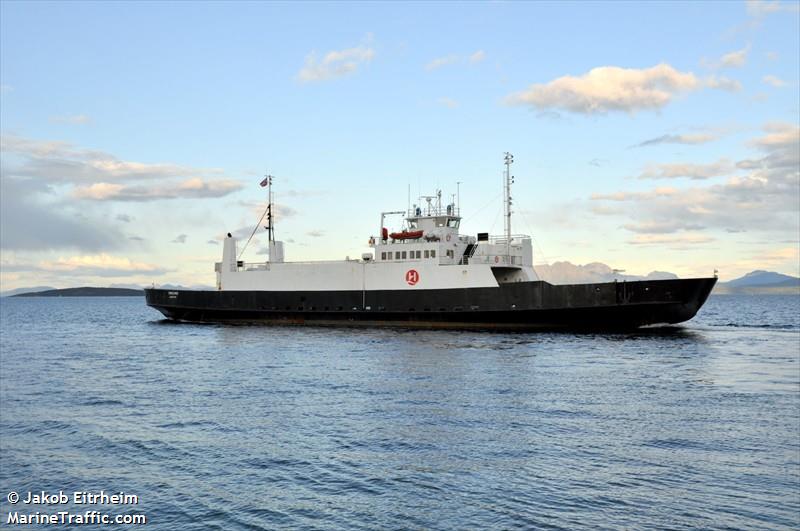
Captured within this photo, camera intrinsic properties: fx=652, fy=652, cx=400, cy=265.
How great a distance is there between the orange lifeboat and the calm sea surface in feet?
58.3

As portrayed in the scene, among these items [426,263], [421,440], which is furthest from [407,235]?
[421,440]

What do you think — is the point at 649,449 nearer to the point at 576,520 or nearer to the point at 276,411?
the point at 576,520

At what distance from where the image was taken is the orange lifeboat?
49.0 meters

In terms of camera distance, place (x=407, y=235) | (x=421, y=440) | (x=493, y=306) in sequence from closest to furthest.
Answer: (x=421, y=440), (x=493, y=306), (x=407, y=235)

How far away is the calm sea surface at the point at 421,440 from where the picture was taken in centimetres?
1170

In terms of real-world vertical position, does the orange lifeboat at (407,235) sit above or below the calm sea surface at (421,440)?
above

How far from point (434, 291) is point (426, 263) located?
2239 millimetres

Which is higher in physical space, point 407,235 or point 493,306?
point 407,235

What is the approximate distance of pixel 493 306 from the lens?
44.4 meters

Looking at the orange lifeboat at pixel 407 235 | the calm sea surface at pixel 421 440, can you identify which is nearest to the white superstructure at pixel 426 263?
the orange lifeboat at pixel 407 235

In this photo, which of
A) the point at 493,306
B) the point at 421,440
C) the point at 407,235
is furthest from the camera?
the point at 407,235

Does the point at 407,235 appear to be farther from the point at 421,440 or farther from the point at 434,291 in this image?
the point at 421,440

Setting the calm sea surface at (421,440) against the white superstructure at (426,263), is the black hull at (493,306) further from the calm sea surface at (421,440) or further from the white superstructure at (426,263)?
the calm sea surface at (421,440)

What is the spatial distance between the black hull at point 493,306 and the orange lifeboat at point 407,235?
436cm
